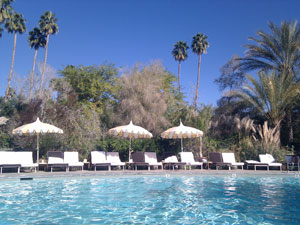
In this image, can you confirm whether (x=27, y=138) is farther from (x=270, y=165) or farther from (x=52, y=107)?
(x=270, y=165)

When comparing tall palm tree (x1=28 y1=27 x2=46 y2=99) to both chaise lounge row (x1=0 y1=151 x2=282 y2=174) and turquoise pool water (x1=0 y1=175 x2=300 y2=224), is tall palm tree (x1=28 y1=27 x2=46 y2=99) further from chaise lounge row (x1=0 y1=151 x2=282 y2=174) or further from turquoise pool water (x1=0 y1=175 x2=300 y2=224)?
turquoise pool water (x1=0 y1=175 x2=300 y2=224)

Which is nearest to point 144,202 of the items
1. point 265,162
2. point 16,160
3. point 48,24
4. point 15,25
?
point 16,160

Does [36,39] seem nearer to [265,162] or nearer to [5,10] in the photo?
[5,10]

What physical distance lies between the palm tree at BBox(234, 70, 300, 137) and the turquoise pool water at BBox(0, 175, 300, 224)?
26.1ft

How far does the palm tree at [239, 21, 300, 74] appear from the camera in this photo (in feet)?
60.9

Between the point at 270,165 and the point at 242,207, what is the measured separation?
7.99m

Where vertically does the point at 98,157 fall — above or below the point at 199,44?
below

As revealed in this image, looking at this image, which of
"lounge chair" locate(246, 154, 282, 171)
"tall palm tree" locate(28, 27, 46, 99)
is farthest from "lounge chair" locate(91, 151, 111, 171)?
"tall palm tree" locate(28, 27, 46, 99)

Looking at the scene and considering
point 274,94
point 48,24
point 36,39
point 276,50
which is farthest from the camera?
point 36,39

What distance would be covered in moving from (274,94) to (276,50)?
13.2 feet

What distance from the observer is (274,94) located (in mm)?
16953

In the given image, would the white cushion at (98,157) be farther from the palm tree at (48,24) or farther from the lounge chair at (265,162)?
the palm tree at (48,24)

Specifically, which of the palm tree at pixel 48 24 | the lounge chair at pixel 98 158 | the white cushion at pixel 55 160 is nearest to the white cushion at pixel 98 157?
the lounge chair at pixel 98 158

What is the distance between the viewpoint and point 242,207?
20.8 feet
